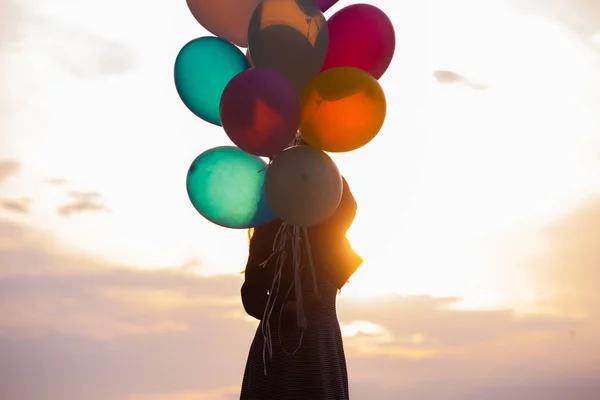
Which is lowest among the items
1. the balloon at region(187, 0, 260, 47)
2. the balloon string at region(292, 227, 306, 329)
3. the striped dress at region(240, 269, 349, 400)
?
the striped dress at region(240, 269, 349, 400)

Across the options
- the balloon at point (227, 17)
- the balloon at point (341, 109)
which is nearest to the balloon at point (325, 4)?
the balloon at point (227, 17)

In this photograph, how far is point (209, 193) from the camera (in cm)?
437

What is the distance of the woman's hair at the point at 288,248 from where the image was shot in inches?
177

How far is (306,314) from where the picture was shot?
4.49 meters

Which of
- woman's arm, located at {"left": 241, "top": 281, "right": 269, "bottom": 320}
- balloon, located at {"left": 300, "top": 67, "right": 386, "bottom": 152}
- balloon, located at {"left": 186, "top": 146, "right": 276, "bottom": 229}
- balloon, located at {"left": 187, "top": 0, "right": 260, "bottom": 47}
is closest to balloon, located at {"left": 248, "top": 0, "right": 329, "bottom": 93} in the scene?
balloon, located at {"left": 300, "top": 67, "right": 386, "bottom": 152}

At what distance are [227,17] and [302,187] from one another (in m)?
1.18

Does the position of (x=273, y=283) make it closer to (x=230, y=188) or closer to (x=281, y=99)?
(x=230, y=188)

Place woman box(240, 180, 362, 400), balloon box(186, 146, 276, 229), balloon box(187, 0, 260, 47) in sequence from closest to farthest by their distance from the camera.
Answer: balloon box(186, 146, 276, 229) → woman box(240, 180, 362, 400) → balloon box(187, 0, 260, 47)

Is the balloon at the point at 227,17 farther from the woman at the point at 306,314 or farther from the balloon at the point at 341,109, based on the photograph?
the woman at the point at 306,314

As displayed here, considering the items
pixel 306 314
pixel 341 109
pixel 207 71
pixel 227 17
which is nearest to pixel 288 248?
pixel 306 314

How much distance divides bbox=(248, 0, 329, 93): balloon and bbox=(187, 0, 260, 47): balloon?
1.06 ft

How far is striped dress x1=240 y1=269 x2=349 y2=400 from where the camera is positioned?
14.7 feet

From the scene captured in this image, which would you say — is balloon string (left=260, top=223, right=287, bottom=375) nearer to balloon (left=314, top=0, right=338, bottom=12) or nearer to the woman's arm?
the woman's arm

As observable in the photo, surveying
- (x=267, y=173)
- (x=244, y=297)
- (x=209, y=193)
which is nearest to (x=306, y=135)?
(x=267, y=173)
